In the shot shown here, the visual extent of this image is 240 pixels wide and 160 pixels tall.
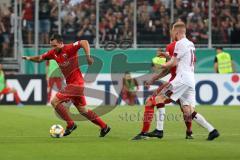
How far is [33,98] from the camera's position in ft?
96.9

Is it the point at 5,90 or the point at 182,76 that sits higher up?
the point at 182,76

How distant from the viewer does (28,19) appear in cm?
3072

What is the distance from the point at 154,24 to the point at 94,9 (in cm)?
266

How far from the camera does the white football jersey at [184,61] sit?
14.6m

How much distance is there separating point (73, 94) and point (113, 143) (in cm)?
222

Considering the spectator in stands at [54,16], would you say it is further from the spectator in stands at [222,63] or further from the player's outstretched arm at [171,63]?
the player's outstretched arm at [171,63]

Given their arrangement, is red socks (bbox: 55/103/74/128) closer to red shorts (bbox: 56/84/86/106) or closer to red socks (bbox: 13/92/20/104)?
red shorts (bbox: 56/84/86/106)

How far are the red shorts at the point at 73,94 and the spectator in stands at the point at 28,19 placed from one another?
1501 cm

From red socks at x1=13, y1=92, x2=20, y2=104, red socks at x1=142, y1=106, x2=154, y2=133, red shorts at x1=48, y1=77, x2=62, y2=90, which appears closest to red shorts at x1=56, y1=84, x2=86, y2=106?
red socks at x1=142, y1=106, x2=154, y2=133

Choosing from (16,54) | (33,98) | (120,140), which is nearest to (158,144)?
(120,140)

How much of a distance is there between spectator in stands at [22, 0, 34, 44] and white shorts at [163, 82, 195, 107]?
54.7 feet

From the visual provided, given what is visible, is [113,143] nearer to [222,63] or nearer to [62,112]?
[62,112]

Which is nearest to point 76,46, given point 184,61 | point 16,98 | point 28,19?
point 184,61

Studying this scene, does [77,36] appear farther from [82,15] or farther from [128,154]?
[128,154]
